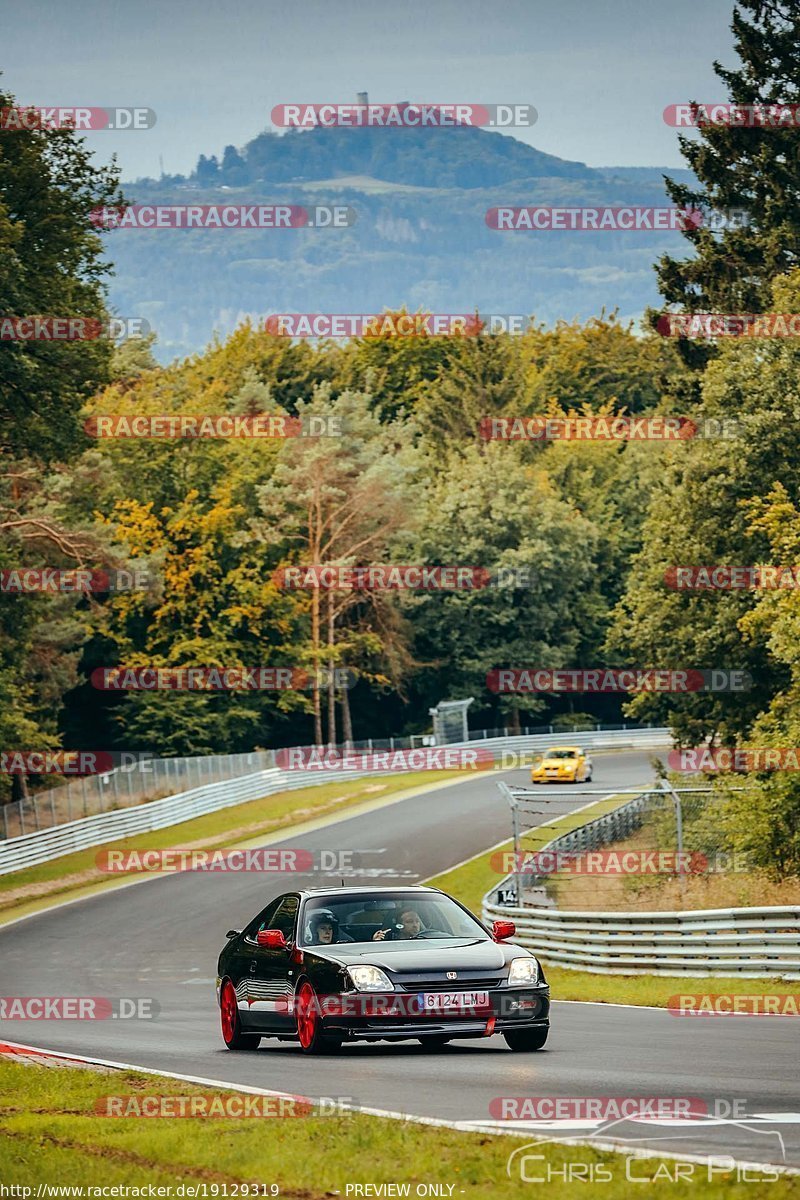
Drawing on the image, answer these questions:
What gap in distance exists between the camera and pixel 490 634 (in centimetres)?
8938

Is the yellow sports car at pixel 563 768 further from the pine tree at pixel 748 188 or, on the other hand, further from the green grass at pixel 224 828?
the pine tree at pixel 748 188

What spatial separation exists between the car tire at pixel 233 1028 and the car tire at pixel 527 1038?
8.20 ft

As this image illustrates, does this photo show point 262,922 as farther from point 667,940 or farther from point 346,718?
point 346,718

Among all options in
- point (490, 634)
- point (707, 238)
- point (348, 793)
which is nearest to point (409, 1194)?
point (707, 238)

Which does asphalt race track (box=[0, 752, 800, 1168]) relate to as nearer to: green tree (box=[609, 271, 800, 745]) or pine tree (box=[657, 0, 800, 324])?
green tree (box=[609, 271, 800, 745])

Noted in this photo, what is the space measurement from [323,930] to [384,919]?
50cm

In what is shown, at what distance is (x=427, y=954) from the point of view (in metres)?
13.4

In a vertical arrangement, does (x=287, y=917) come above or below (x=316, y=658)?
above

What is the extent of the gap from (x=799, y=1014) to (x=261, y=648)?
208 feet

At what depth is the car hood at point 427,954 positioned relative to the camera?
13195mm

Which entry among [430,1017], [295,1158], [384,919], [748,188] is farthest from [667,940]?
[748,188]

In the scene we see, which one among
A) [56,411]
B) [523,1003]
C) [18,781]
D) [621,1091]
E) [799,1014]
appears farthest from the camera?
[18,781]

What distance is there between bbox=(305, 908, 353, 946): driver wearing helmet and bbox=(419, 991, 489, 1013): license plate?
48.6 inches

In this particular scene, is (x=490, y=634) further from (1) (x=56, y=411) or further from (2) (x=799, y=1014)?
(2) (x=799, y=1014)
